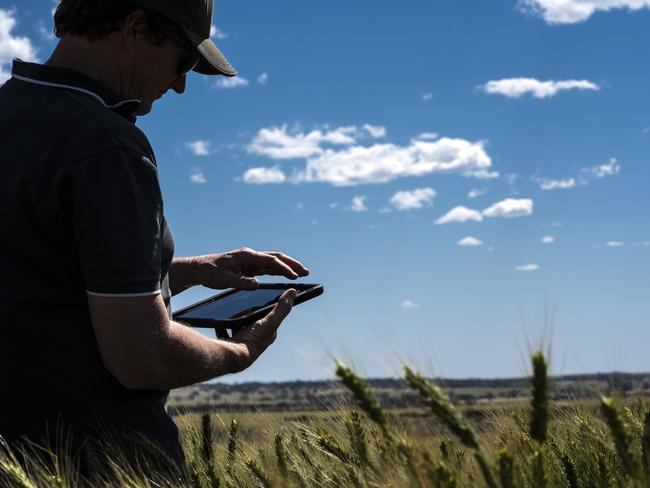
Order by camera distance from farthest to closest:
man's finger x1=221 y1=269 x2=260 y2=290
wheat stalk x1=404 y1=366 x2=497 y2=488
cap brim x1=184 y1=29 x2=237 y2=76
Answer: man's finger x1=221 y1=269 x2=260 y2=290 → cap brim x1=184 y1=29 x2=237 y2=76 → wheat stalk x1=404 y1=366 x2=497 y2=488

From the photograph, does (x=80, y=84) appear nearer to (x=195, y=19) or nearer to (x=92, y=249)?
(x=195, y=19)

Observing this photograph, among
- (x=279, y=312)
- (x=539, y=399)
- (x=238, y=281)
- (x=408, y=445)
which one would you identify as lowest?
(x=408, y=445)

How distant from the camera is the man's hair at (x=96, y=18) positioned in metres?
2.84

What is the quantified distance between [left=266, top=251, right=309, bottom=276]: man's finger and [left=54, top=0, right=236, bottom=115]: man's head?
1040 millimetres

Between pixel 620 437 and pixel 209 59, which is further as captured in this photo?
pixel 209 59

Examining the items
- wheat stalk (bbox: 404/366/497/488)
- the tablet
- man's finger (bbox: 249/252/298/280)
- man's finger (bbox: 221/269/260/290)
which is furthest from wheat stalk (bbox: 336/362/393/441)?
man's finger (bbox: 249/252/298/280)

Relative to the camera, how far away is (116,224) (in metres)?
2.38

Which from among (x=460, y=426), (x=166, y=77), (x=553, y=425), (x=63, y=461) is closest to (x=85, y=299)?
(x=63, y=461)

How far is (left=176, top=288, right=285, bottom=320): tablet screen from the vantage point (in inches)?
120

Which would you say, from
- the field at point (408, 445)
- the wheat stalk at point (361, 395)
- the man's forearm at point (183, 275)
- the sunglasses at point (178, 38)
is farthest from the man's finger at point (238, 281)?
the wheat stalk at point (361, 395)

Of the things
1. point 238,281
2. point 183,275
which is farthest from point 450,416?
point 183,275

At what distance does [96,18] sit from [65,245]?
830 mm

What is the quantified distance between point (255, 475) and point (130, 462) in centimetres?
69

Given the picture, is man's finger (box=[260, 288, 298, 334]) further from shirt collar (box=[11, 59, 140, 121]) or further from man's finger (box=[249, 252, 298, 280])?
shirt collar (box=[11, 59, 140, 121])
